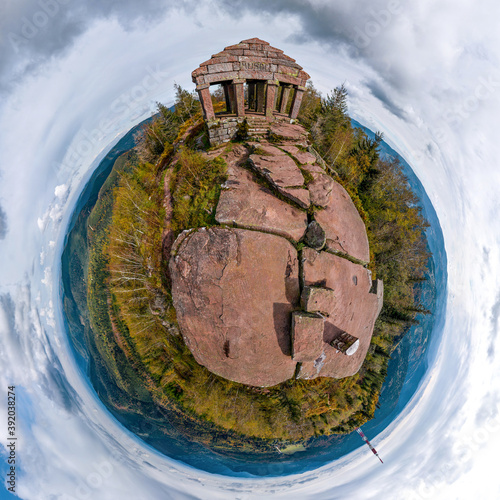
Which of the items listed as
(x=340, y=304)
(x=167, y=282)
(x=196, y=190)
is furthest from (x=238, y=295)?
(x=196, y=190)

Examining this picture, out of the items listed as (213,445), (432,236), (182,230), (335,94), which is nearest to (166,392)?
(213,445)

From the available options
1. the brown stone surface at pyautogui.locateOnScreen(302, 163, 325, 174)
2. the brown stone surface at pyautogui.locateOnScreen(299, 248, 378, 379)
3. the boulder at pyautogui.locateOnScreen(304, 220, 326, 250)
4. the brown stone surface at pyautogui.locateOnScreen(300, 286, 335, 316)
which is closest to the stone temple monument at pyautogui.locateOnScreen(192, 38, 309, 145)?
the brown stone surface at pyautogui.locateOnScreen(302, 163, 325, 174)

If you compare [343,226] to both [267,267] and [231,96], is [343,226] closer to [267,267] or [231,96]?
[267,267]

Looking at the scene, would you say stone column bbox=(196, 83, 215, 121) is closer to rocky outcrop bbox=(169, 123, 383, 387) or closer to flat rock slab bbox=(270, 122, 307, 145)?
rocky outcrop bbox=(169, 123, 383, 387)

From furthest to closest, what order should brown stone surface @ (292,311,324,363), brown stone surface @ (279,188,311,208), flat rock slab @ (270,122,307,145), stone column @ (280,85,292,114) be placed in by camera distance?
stone column @ (280,85,292,114) < flat rock slab @ (270,122,307,145) < brown stone surface @ (279,188,311,208) < brown stone surface @ (292,311,324,363)

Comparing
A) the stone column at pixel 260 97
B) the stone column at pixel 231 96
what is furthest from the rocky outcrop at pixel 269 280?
the stone column at pixel 260 97

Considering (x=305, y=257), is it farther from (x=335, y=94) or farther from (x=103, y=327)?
(x=103, y=327)
